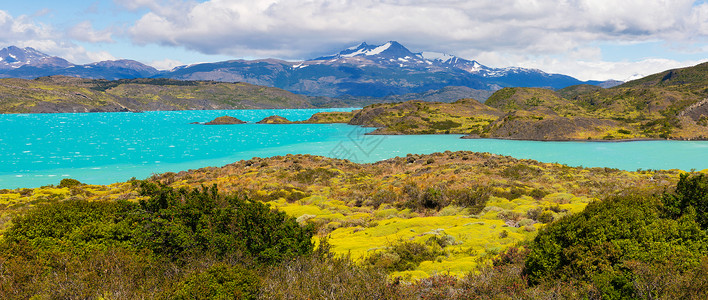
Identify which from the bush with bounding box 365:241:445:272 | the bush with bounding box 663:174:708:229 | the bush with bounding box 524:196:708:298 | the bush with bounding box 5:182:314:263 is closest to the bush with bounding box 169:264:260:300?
the bush with bounding box 5:182:314:263

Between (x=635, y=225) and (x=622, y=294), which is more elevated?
(x=635, y=225)

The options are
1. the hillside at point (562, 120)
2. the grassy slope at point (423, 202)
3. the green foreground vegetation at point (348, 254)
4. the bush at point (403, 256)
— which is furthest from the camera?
the hillside at point (562, 120)

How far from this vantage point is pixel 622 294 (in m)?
7.57

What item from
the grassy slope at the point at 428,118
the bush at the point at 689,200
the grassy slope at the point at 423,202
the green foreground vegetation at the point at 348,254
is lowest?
the grassy slope at the point at 423,202

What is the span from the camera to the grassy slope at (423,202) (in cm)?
1370

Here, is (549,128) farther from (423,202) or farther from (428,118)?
(423,202)

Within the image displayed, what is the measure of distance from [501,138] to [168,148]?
9613cm

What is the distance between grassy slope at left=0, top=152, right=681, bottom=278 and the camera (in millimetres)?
13695

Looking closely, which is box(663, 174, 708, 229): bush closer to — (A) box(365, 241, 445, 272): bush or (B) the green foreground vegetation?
(B) the green foreground vegetation

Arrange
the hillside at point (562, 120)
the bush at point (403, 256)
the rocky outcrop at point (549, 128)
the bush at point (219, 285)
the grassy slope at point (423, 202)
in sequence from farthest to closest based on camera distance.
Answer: the hillside at point (562, 120) → the rocky outcrop at point (549, 128) → the grassy slope at point (423, 202) → the bush at point (403, 256) → the bush at point (219, 285)

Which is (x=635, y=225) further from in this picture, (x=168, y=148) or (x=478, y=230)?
(x=168, y=148)

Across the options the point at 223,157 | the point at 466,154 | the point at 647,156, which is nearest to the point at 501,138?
the point at 647,156

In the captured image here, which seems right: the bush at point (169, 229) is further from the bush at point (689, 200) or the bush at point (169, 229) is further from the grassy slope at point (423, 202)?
the bush at point (689, 200)

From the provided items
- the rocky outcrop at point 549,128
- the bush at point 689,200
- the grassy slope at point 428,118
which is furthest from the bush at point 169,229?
the grassy slope at point 428,118
